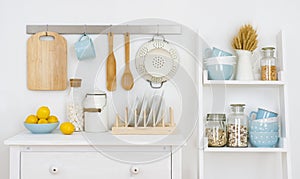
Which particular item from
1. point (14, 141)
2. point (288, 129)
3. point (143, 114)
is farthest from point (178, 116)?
point (14, 141)

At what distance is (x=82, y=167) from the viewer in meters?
1.67

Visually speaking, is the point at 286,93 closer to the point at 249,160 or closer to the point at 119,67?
the point at 249,160

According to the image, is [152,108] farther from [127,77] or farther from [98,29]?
[98,29]

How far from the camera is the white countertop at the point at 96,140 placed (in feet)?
5.44

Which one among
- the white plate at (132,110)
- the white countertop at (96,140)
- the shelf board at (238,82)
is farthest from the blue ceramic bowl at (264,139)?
the white plate at (132,110)

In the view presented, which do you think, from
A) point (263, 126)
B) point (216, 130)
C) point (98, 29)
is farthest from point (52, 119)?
point (263, 126)

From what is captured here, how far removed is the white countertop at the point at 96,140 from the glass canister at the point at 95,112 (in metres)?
0.08

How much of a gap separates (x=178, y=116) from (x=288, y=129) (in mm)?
593

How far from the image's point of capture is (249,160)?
6.82 ft

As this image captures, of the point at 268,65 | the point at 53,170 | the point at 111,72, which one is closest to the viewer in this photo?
the point at 53,170

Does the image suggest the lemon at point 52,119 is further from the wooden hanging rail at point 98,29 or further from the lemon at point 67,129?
the wooden hanging rail at point 98,29

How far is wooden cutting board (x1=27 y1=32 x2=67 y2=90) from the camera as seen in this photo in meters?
2.06

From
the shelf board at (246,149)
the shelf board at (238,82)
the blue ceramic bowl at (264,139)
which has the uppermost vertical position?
the shelf board at (238,82)

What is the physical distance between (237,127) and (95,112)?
743mm
